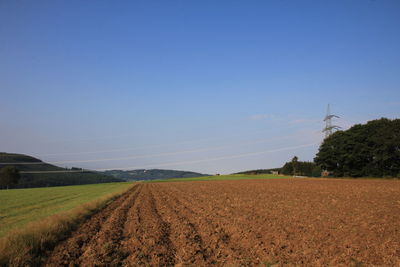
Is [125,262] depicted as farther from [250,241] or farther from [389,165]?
[389,165]

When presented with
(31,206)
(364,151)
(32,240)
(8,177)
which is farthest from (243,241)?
(8,177)

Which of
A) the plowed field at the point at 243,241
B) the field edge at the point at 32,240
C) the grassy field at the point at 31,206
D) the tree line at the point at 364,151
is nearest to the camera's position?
the plowed field at the point at 243,241

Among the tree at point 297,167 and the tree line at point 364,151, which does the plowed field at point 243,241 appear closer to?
the tree line at point 364,151

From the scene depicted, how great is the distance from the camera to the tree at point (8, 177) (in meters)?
110

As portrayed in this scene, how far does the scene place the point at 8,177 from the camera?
364 feet

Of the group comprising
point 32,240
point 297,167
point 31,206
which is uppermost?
point 297,167

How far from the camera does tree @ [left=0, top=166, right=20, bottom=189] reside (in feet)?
361

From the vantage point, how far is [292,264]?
802 centimetres

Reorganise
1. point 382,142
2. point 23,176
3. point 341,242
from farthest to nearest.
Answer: point 23,176 < point 382,142 < point 341,242

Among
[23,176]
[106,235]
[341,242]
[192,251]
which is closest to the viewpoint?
[192,251]

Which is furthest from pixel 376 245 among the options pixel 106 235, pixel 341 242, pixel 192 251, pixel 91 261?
pixel 106 235

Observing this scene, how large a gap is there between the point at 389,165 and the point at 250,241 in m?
64.1

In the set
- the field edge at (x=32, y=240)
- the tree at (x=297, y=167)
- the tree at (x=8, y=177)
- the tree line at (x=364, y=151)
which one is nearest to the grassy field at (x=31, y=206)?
the field edge at (x=32, y=240)

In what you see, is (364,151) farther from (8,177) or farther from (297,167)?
(8,177)
